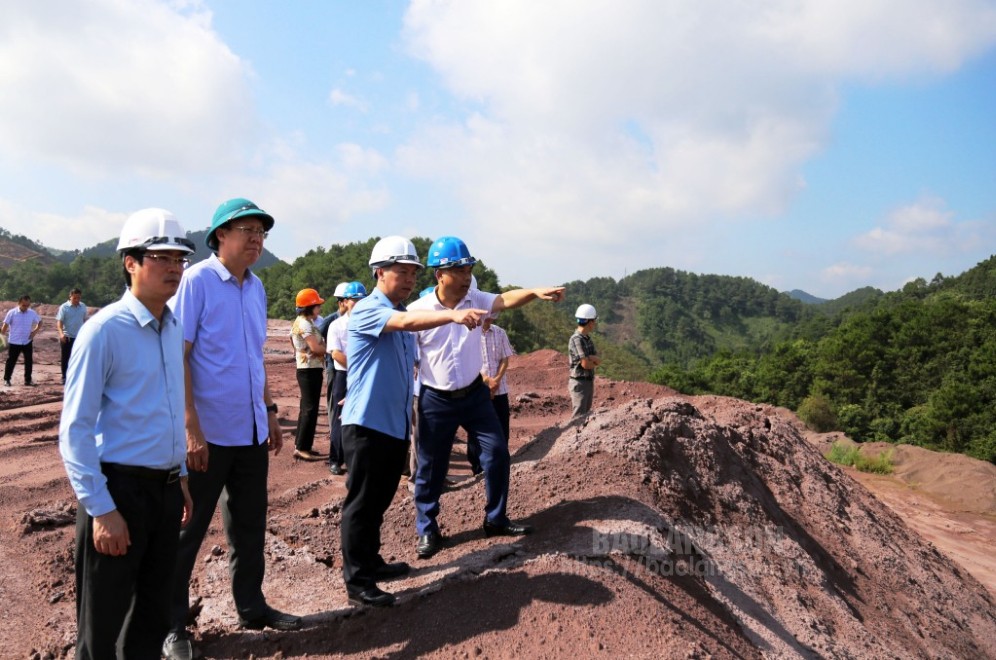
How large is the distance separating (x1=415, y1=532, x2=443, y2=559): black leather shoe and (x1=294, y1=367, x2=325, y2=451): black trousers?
3.20m

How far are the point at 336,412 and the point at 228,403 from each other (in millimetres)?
3684

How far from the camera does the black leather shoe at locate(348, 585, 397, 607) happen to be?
3.26m

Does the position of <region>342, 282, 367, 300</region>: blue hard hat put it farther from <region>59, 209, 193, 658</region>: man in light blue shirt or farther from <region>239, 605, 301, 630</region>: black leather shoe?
<region>59, 209, 193, 658</region>: man in light blue shirt

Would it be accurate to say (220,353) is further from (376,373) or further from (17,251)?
(17,251)

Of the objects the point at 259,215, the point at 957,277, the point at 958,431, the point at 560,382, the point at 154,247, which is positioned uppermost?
the point at 957,277

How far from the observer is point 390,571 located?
12.1ft

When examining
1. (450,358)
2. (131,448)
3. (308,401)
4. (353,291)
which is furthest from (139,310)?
(308,401)

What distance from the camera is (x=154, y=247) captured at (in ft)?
7.74

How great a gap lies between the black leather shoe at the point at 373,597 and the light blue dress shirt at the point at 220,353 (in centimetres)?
89

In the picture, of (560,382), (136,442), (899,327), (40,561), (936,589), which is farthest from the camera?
(899,327)

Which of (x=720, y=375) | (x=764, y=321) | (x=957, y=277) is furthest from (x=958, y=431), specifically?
(x=764, y=321)

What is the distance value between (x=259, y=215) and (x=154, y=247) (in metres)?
0.72

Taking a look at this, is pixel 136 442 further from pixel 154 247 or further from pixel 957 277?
pixel 957 277

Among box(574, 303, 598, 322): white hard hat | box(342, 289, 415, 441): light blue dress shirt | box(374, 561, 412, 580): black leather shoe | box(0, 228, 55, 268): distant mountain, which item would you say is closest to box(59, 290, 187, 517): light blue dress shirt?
box(342, 289, 415, 441): light blue dress shirt
